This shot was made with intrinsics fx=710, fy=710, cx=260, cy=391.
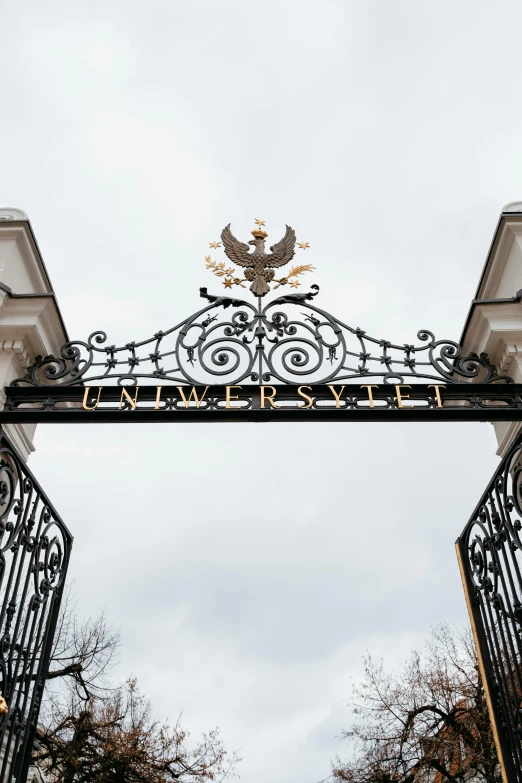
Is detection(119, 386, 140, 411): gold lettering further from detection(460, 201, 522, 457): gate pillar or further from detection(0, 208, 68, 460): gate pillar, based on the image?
detection(460, 201, 522, 457): gate pillar

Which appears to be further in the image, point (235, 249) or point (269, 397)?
point (235, 249)

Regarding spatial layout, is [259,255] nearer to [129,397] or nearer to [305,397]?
[305,397]

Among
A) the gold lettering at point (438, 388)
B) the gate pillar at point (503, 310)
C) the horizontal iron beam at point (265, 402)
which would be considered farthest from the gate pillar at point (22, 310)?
the gate pillar at point (503, 310)

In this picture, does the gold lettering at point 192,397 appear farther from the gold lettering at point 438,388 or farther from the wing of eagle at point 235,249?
the gold lettering at point 438,388

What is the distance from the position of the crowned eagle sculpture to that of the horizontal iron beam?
4.32 ft

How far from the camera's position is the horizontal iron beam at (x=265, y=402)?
5.97m

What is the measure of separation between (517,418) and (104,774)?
50.3 ft

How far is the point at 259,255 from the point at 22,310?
2.35 metres

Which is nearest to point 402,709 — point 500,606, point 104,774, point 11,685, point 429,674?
point 429,674

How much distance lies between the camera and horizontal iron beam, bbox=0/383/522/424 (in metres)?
5.97

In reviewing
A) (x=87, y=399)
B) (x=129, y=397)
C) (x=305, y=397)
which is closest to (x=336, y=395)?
(x=305, y=397)

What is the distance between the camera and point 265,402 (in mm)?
6098

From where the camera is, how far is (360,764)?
20.0m

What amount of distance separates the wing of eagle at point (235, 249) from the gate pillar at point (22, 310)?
5.88ft
